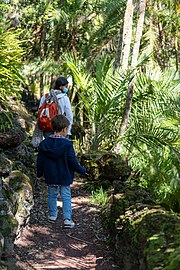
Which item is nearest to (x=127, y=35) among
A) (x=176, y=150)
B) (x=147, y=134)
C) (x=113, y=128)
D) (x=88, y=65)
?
(x=113, y=128)

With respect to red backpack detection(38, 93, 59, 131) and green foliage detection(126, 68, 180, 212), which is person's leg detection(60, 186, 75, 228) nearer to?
red backpack detection(38, 93, 59, 131)

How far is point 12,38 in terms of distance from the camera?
3.38m

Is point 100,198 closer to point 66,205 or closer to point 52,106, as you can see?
point 66,205

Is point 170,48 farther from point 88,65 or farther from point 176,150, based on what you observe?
point 176,150

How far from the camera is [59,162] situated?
449cm

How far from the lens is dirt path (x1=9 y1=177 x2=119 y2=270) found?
3686 mm

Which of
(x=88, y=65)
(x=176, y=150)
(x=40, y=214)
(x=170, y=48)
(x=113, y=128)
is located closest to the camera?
(x=40, y=214)

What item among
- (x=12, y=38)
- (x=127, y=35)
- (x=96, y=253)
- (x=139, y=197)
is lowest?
(x=96, y=253)

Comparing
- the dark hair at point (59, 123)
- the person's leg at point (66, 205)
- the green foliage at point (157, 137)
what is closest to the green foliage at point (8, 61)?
the dark hair at point (59, 123)

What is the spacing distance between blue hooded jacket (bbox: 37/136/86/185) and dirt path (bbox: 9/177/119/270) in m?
0.54

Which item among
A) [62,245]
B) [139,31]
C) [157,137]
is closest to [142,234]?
[62,245]

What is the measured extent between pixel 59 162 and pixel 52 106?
1.20 m

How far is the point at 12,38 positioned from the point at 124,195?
180cm

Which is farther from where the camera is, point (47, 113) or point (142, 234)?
point (47, 113)
